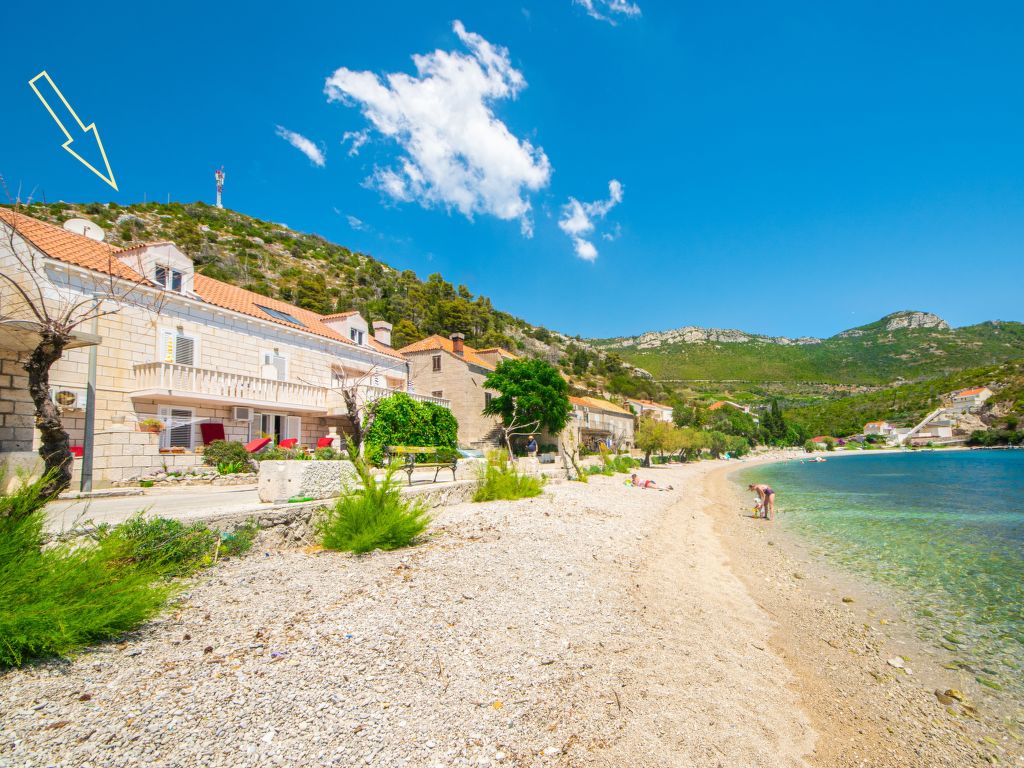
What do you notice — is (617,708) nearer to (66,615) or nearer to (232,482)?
(66,615)

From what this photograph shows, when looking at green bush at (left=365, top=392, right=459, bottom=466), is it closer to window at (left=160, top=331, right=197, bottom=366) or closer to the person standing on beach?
window at (left=160, top=331, right=197, bottom=366)

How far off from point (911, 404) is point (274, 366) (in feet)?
402

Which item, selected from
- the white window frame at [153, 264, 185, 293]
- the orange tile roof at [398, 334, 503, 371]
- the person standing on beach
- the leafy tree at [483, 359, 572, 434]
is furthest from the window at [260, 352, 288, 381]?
the person standing on beach

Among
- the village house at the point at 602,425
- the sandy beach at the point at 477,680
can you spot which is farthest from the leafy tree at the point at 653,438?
the sandy beach at the point at 477,680

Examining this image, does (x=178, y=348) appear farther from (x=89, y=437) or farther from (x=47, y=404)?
(x=47, y=404)

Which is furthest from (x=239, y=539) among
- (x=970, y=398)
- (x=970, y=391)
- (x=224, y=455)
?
(x=970, y=391)

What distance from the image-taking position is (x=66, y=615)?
3371mm

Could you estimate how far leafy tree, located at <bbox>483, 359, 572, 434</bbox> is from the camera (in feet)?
113

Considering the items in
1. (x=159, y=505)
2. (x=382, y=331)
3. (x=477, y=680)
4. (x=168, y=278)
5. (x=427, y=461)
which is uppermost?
(x=382, y=331)

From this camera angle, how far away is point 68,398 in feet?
44.5

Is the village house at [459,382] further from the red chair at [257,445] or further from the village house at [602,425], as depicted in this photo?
A: the red chair at [257,445]

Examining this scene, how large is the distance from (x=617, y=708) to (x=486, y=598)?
7.14ft

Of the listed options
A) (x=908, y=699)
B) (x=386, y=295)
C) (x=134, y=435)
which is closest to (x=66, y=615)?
(x=908, y=699)

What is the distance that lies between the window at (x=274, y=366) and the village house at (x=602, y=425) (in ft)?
87.1
